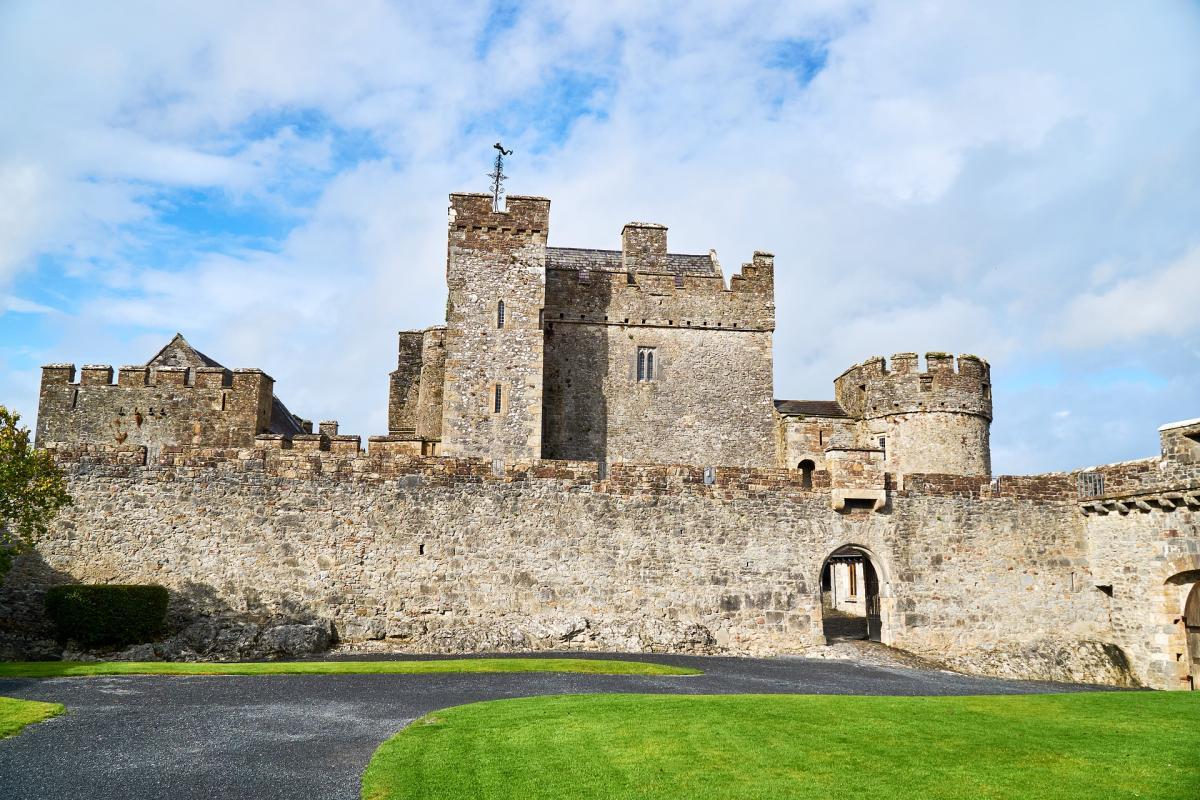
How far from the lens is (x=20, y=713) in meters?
11.8

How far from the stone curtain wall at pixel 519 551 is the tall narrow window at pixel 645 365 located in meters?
10.8

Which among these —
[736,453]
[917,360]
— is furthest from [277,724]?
[917,360]

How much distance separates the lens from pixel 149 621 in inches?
739

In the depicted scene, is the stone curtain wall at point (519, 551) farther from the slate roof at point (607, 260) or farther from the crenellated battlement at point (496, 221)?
the slate roof at point (607, 260)

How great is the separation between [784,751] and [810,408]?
23460 millimetres

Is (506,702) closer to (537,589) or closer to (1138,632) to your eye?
(537,589)

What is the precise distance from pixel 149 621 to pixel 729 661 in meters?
12.2

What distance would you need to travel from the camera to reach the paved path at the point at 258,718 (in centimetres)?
906

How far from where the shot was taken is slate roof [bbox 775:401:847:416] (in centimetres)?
3170

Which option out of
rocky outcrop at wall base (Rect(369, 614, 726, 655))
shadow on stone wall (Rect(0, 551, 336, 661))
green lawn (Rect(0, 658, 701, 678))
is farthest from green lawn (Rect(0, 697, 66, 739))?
rocky outcrop at wall base (Rect(369, 614, 726, 655))

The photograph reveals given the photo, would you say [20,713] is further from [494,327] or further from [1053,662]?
[1053,662]

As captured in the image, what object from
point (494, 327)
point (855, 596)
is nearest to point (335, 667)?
point (494, 327)

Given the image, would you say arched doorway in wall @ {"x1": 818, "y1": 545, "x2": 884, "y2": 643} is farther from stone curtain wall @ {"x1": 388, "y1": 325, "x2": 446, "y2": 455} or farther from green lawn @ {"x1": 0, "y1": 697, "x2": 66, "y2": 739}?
green lawn @ {"x1": 0, "y1": 697, "x2": 66, "y2": 739}

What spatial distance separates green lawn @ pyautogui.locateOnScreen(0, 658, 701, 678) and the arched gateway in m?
6.23
